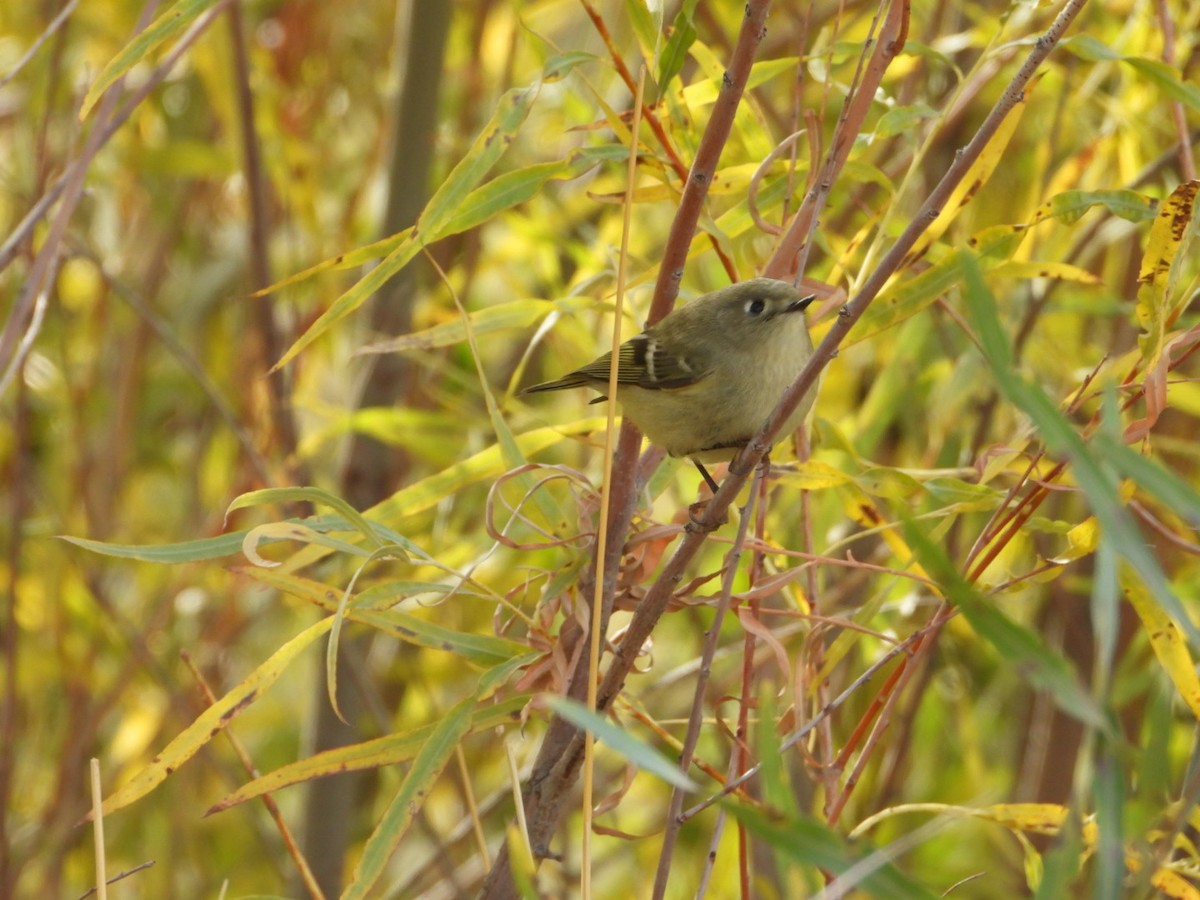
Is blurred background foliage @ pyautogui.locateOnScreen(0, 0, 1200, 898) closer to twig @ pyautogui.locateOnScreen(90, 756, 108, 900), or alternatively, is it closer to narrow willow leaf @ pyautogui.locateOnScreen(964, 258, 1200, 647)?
narrow willow leaf @ pyautogui.locateOnScreen(964, 258, 1200, 647)

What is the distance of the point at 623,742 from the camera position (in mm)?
802

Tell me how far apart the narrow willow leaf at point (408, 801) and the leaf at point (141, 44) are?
1.94ft

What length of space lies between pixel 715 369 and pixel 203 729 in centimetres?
81

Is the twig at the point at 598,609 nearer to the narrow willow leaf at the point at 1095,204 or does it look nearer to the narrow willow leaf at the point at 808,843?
the narrow willow leaf at the point at 808,843

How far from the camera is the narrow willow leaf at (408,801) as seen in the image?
43.8 inches

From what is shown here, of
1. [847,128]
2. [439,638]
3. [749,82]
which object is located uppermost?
[749,82]

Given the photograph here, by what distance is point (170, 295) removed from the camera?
3.06 m

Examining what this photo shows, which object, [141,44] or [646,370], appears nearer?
[141,44]

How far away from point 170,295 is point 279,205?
42 cm

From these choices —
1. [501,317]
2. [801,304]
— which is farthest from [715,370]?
[501,317]

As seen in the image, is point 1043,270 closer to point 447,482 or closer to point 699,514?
point 699,514

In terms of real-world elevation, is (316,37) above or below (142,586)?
above

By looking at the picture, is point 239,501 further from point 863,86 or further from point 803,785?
point 803,785

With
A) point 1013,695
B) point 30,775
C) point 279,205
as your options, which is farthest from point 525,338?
point 30,775
